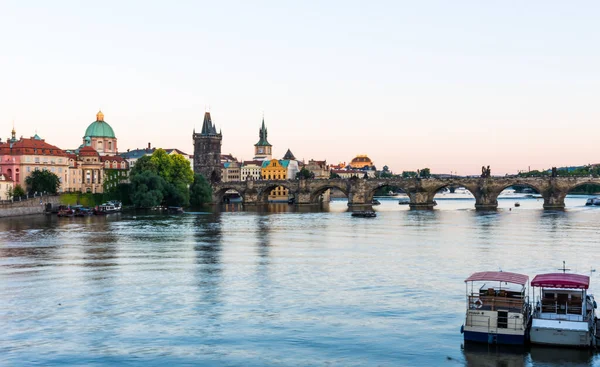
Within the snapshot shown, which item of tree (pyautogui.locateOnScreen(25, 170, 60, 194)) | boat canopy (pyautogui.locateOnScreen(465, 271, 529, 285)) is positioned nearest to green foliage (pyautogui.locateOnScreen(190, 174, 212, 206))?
tree (pyautogui.locateOnScreen(25, 170, 60, 194))

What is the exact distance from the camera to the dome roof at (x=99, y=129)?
174m

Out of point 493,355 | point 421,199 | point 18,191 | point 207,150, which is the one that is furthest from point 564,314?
point 207,150

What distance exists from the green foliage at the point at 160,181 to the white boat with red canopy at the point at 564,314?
95.5 meters

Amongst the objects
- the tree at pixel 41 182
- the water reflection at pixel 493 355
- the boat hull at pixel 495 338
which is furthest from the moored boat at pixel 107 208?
the water reflection at pixel 493 355

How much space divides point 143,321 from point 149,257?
890 inches

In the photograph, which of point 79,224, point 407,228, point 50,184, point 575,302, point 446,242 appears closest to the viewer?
point 575,302

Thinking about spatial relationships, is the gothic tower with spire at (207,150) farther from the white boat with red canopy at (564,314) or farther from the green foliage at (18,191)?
the white boat with red canopy at (564,314)

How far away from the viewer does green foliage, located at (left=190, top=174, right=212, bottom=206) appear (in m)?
142

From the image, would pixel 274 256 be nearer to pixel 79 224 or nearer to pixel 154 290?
pixel 154 290

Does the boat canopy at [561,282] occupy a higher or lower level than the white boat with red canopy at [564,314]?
higher

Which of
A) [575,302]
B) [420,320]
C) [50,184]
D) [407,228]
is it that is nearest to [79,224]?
[50,184]

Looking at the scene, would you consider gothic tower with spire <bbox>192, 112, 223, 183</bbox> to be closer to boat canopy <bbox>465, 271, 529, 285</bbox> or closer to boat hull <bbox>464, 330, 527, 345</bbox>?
boat canopy <bbox>465, 271, 529, 285</bbox>

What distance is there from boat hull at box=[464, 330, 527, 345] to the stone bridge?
103 meters

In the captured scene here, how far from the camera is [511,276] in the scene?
3306cm
